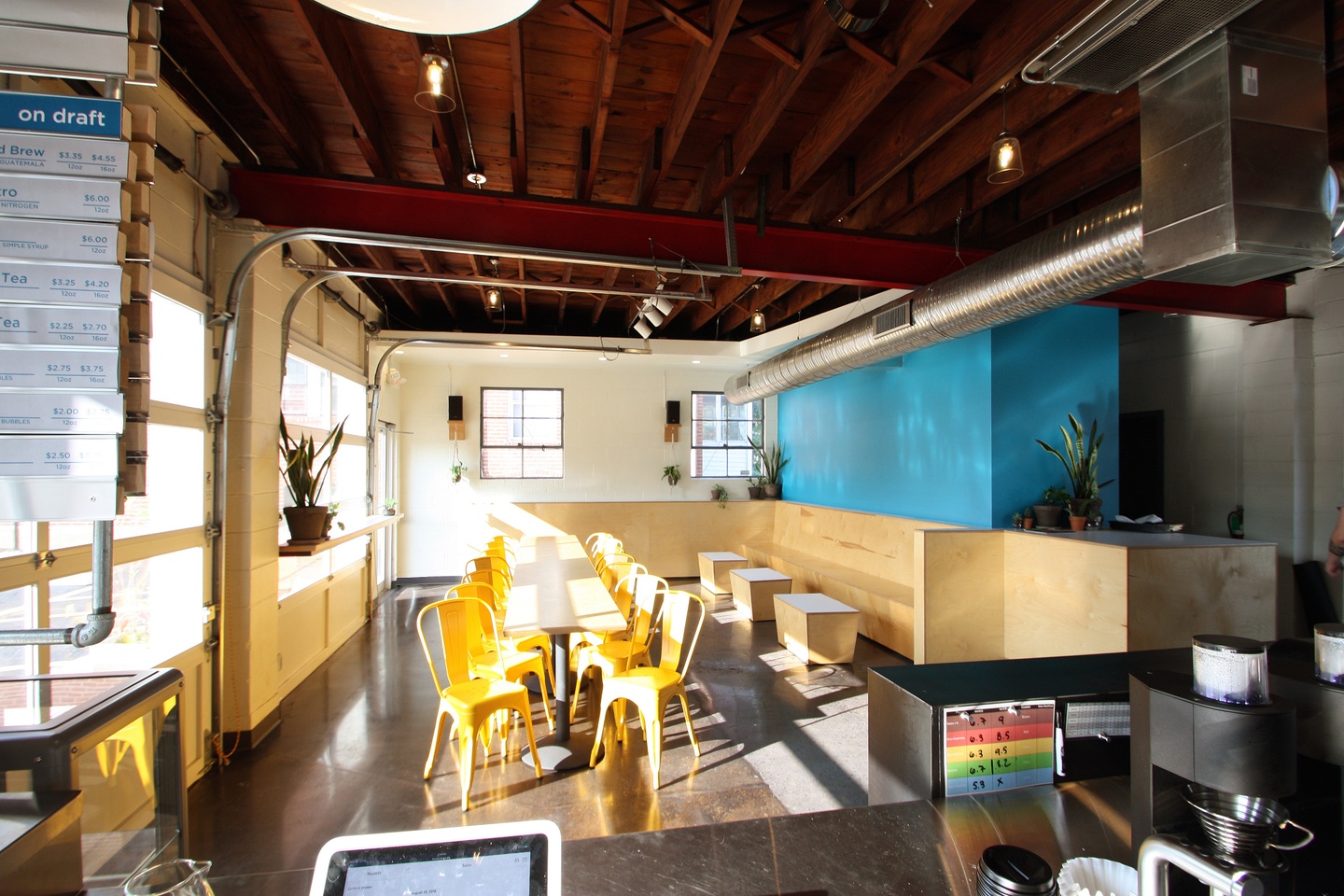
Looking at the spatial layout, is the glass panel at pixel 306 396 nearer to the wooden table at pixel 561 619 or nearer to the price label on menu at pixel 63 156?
the wooden table at pixel 561 619

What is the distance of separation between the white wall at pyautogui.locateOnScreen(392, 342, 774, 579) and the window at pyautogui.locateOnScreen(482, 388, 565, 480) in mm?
106

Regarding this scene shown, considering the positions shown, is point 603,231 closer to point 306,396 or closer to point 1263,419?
point 306,396

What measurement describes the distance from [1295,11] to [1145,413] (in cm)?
561

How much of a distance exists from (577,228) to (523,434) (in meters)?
5.83

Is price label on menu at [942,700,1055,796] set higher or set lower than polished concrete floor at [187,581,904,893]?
higher

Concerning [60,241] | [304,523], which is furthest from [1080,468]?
[60,241]

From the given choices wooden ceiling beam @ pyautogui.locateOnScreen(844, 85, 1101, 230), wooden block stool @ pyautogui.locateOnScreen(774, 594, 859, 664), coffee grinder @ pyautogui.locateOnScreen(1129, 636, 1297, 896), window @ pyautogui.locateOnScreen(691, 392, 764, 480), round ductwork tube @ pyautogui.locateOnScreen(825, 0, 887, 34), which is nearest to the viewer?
coffee grinder @ pyautogui.locateOnScreen(1129, 636, 1297, 896)

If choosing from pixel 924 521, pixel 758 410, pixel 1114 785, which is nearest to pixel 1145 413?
pixel 924 521

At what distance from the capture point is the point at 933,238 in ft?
15.3

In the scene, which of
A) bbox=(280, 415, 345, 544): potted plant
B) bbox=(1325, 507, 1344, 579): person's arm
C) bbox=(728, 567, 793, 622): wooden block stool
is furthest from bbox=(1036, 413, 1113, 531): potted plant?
bbox=(280, 415, 345, 544): potted plant

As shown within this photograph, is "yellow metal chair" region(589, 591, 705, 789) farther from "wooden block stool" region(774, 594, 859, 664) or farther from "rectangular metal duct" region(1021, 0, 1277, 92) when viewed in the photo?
"rectangular metal duct" region(1021, 0, 1277, 92)

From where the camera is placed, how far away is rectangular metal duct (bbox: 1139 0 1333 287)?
2.32 meters

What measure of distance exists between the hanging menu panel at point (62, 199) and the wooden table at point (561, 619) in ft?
7.67

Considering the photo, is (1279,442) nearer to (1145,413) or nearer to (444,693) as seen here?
(1145,413)
